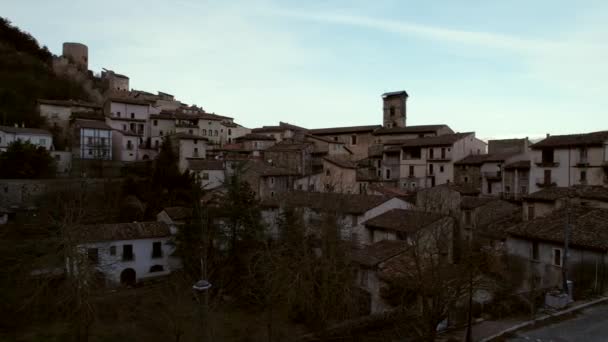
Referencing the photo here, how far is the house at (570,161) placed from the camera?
31.7 m

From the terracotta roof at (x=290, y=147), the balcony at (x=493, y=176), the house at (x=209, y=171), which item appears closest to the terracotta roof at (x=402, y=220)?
the balcony at (x=493, y=176)

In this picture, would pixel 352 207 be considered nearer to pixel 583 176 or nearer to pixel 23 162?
pixel 583 176

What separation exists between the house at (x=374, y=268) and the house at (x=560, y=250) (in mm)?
6278

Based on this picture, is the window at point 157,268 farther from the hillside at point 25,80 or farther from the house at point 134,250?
the hillside at point 25,80

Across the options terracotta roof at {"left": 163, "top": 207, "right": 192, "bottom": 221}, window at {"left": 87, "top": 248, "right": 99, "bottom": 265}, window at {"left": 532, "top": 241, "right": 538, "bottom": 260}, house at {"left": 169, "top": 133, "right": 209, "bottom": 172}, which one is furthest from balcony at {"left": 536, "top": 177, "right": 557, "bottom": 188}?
house at {"left": 169, "top": 133, "right": 209, "bottom": 172}

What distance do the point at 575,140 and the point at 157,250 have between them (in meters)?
34.2

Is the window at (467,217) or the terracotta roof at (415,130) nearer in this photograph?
the window at (467,217)

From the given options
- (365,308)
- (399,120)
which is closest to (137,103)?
(399,120)

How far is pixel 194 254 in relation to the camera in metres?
26.9

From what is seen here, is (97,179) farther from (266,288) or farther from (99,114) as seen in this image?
(266,288)

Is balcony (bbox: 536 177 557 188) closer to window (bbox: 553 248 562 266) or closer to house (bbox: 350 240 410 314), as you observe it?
window (bbox: 553 248 562 266)

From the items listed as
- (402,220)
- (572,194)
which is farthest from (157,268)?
(572,194)

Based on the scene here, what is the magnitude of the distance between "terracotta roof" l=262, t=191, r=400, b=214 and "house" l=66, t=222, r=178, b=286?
28.4 ft

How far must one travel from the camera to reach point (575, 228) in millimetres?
20516
